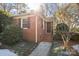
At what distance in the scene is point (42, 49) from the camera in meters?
1.90

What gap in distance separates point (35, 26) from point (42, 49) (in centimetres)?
29

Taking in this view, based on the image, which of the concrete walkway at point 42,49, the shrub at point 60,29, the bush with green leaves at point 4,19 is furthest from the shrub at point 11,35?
the shrub at point 60,29

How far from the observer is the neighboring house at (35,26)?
1.88 metres

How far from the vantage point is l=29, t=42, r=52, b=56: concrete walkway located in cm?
189

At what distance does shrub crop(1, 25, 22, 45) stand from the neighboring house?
0.06 m

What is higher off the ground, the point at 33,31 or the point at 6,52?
the point at 33,31

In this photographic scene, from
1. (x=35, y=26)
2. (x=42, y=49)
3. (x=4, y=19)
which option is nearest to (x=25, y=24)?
Result: (x=35, y=26)

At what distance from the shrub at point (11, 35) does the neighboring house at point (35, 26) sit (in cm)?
6

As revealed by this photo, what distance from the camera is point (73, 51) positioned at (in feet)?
6.18

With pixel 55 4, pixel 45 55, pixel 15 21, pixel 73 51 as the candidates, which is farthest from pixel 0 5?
pixel 73 51

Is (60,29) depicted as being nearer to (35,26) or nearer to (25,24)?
(35,26)

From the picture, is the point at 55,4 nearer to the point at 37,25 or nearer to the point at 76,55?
the point at 37,25

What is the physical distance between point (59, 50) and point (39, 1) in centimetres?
64

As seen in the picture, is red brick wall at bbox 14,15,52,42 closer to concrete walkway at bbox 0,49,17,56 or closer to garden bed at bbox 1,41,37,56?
garden bed at bbox 1,41,37,56
